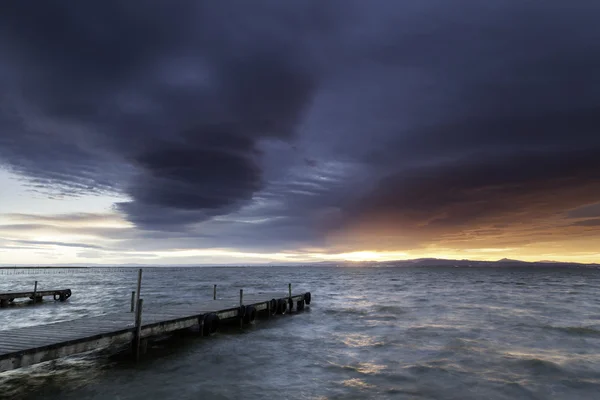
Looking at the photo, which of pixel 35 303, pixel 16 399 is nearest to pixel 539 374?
pixel 16 399

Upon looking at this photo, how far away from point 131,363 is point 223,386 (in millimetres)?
4661

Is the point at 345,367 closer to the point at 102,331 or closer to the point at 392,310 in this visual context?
the point at 102,331

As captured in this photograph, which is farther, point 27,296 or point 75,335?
point 27,296

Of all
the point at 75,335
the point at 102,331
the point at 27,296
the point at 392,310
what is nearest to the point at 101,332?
the point at 102,331

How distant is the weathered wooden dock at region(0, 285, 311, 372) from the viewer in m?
10.4

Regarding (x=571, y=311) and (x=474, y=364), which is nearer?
(x=474, y=364)

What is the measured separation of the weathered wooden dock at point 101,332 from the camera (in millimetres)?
10352

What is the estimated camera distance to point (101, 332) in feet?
42.9

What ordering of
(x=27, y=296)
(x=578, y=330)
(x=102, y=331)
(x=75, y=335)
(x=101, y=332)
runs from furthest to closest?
(x=27, y=296) < (x=578, y=330) < (x=102, y=331) < (x=101, y=332) < (x=75, y=335)

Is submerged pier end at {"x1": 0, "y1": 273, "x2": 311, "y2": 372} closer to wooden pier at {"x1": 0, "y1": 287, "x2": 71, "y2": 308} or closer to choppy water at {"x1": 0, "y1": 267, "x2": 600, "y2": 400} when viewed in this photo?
choppy water at {"x1": 0, "y1": 267, "x2": 600, "y2": 400}

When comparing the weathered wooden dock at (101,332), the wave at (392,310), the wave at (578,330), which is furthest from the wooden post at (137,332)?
the wave at (578,330)

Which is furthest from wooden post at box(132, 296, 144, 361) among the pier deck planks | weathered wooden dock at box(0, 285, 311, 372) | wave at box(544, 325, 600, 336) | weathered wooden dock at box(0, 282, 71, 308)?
weathered wooden dock at box(0, 282, 71, 308)

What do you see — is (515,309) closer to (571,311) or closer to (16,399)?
(571,311)

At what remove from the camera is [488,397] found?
11625 millimetres
